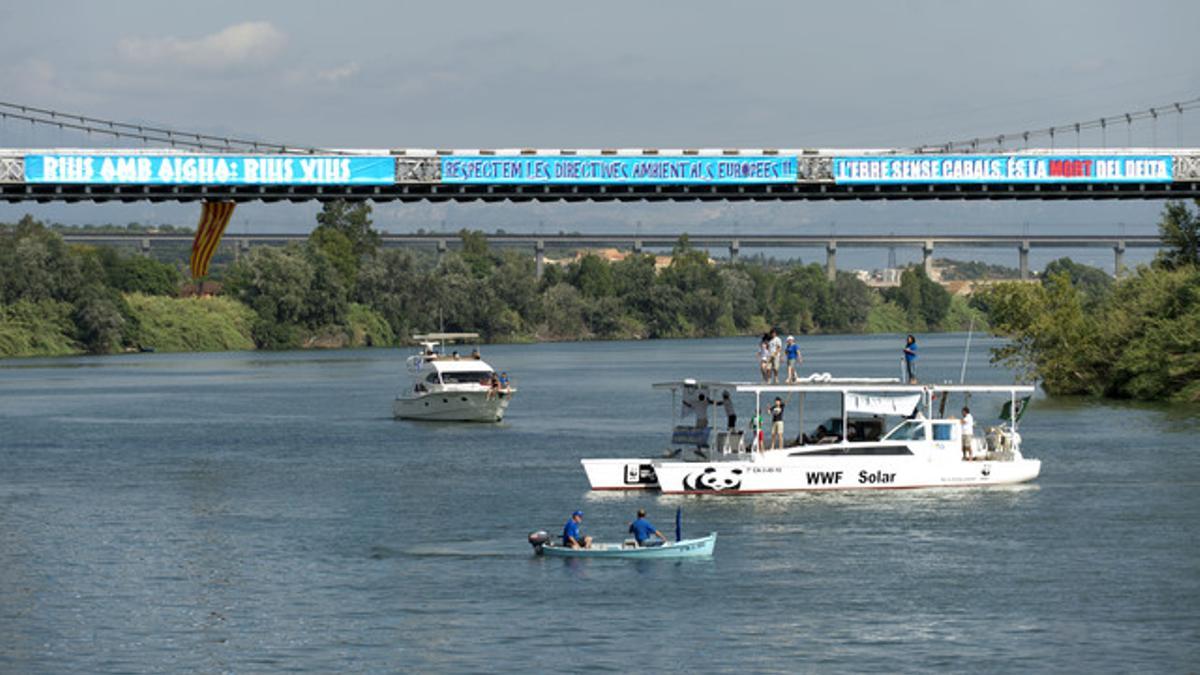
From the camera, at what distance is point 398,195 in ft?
295

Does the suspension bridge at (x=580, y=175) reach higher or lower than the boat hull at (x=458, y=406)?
higher

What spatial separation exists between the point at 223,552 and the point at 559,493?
1626 centimetres

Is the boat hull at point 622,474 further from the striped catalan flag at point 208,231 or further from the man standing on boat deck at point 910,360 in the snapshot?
the striped catalan flag at point 208,231

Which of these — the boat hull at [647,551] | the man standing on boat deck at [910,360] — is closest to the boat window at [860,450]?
the man standing on boat deck at [910,360]

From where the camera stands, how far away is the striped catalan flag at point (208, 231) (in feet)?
278

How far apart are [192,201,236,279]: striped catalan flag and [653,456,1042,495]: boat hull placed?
2803 cm

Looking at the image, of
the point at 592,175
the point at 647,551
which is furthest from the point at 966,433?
the point at 592,175

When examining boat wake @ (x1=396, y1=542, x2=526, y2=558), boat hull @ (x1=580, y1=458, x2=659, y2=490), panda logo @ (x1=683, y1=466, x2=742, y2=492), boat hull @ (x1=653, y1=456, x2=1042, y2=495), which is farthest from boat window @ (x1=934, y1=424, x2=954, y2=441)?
boat wake @ (x1=396, y1=542, x2=526, y2=558)

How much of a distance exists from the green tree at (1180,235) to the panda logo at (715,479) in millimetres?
70623

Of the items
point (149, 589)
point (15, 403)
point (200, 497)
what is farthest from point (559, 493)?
point (15, 403)

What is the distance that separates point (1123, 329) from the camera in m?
115

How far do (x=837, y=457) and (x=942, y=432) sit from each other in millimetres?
4290

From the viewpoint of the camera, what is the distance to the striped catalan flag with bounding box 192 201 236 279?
8488 cm

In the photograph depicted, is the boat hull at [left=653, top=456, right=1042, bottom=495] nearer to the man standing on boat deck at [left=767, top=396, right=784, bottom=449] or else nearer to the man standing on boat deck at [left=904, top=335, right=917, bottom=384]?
the man standing on boat deck at [left=767, top=396, right=784, bottom=449]
